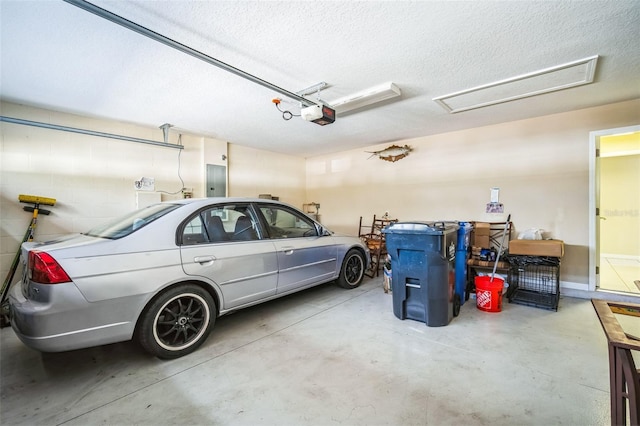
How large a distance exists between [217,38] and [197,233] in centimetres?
164

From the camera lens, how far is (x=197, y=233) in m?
2.42

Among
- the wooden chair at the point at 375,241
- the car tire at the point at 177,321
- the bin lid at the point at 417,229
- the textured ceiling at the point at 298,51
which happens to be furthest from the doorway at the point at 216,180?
the bin lid at the point at 417,229

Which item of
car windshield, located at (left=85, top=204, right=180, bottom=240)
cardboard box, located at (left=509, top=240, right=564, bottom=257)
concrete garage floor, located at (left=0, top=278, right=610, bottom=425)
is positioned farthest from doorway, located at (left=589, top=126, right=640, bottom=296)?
car windshield, located at (left=85, top=204, right=180, bottom=240)

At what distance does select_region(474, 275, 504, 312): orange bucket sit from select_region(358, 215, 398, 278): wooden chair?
1.65m

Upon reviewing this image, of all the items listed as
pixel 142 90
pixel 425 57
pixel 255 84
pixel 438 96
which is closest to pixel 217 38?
pixel 255 84

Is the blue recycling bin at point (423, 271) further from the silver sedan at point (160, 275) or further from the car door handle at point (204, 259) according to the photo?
the car door handle at point (204, 259)

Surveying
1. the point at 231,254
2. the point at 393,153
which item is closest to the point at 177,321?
the point at 231,254

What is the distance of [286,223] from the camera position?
3242 mm

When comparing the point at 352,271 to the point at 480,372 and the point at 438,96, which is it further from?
the point at 438,96

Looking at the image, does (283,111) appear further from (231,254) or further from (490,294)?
(490,294)

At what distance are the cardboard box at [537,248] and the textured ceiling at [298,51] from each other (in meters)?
1.80

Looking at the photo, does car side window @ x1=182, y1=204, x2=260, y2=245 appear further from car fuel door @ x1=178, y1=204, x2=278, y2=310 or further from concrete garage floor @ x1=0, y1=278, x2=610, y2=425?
concrete garage floor @ x1=0, y1=278, x2=610, y2=425

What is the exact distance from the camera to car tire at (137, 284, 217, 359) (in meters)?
2.08

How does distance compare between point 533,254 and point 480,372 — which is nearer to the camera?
point 480,372
